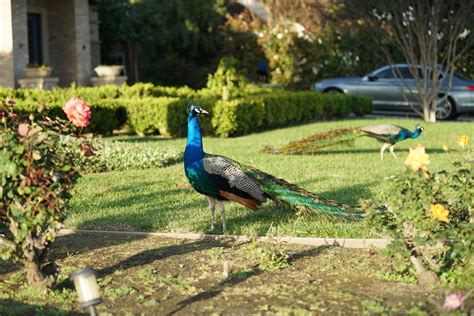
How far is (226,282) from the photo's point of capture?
6273mm

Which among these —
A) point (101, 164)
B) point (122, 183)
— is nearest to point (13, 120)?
point (122, 183)

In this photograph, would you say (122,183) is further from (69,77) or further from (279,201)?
(69,77)

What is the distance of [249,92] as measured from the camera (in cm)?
2053

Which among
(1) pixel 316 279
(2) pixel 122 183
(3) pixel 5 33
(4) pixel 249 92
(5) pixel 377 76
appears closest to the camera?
(1) pixel 316 279

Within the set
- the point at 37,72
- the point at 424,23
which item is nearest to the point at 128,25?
the point at 37,72

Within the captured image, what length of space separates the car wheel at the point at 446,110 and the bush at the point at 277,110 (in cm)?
196

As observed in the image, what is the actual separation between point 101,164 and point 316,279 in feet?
22.3

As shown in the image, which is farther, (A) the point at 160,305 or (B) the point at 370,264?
(B) the point at 370,264

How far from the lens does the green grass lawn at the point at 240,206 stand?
825cm

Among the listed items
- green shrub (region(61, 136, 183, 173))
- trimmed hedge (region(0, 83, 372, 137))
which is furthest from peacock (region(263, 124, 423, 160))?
trimmed hedge (region(0, 83, 372, 137))

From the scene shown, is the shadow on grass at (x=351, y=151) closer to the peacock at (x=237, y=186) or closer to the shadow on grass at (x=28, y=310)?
the peacock at (x=237, y=186)

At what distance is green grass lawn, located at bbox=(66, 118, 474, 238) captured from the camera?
825 cm

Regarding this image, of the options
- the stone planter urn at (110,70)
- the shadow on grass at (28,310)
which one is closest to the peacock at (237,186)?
the shadow on grass at (28,310)

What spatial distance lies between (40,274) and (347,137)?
811cm
